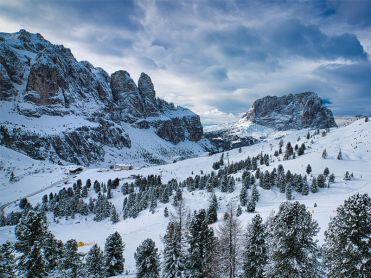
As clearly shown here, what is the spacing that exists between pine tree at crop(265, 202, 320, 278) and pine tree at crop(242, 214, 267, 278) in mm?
5528

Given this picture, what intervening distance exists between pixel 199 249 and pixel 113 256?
63.4ft

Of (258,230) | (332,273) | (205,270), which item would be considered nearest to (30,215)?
(205,270)

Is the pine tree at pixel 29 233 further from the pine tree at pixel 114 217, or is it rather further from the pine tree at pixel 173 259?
the pine tree at pixel 114 217

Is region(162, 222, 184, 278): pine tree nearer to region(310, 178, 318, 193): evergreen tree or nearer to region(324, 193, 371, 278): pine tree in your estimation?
region(324, 193, 371, 278): pine tree

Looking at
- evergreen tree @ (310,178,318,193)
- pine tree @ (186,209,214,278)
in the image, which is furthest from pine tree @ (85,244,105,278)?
evergreen tree @ (310,178,318,193)

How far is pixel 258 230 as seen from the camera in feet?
111

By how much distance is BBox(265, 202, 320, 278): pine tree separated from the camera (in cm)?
2656

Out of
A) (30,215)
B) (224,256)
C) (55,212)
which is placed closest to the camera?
(30,215)

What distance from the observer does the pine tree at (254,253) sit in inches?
1305

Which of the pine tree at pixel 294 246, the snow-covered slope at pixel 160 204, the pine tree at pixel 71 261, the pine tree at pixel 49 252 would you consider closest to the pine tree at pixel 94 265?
the pine tree at pixel 71 261

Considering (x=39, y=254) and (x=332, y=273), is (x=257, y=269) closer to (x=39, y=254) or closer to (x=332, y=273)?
(x=332, y=273)

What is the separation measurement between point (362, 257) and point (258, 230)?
1198 cm

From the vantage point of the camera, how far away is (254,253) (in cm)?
3362

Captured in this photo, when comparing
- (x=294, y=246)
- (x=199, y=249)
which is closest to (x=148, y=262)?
(x=199, y=249)
